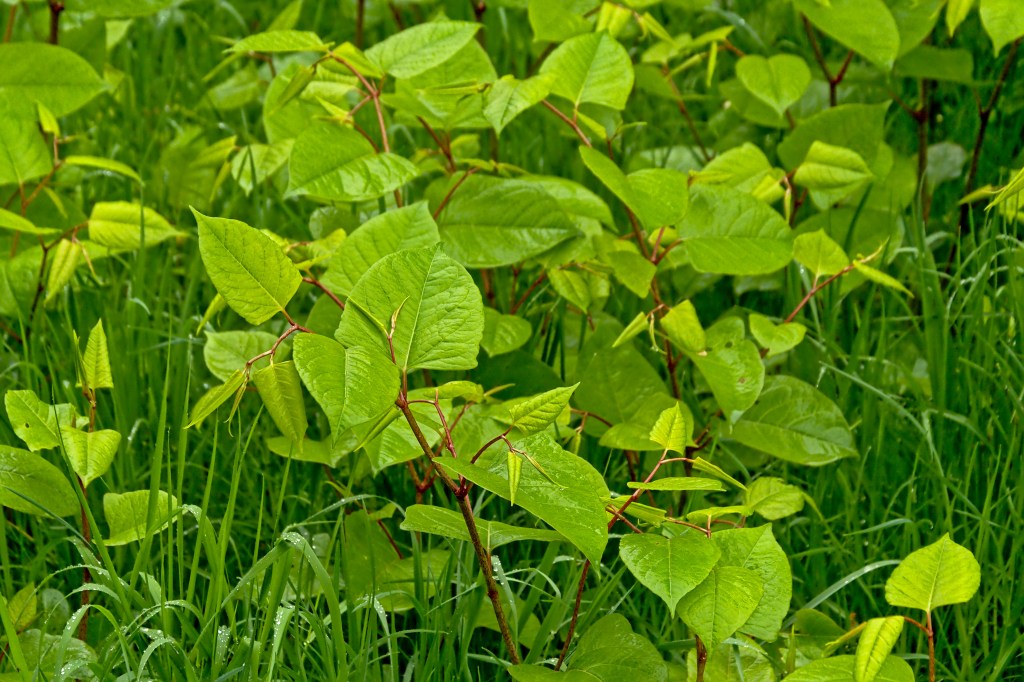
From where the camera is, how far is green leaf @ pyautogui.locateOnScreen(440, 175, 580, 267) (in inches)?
64.5

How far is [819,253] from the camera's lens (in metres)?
1.69

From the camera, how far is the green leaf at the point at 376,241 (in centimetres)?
139

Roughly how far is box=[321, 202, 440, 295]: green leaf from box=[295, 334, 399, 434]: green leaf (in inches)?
12.5

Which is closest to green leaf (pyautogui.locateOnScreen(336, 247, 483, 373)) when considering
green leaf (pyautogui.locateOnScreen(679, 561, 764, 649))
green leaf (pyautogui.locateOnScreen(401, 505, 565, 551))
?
green leaf (pyautogui.locateOnScreen(401, 505, 565, 551))

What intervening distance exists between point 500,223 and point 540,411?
0.58 meters

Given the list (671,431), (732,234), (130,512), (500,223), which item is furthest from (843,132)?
(130,512)

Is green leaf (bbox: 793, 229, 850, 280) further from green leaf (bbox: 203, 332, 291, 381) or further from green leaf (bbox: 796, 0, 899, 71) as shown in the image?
green leaf (bbox: 203, 332, 291, 381)

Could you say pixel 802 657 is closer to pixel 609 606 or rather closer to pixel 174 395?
pixel 609 606

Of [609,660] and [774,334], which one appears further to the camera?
[774,334]

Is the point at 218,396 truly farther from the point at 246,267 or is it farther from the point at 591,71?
the point at 591,71

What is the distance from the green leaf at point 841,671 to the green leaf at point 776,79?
1.07 metres

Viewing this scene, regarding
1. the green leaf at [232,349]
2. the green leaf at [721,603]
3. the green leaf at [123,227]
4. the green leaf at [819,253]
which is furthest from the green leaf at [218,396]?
the green leaf at [819,253]

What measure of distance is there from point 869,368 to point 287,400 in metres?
1.00

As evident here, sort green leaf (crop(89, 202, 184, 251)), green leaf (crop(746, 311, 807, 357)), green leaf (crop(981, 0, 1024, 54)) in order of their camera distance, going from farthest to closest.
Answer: green leaf (crop(89, 202, 184, 251)) → green leaf (crop(981, 0, 1024, 54)) → green leaf (crop(746, 311, 807, 357))
